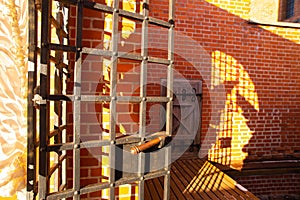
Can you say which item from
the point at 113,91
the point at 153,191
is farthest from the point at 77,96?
the point at 153,191

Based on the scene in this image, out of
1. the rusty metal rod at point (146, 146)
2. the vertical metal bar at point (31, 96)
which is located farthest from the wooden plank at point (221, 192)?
the vertical metal bar at point (31, 96)

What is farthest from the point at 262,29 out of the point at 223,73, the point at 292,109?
the point at 292,109

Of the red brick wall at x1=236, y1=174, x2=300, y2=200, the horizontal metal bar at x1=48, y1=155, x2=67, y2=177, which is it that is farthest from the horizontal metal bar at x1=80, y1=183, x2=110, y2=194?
the red brick wall at x1=236, y1=174, x2=300, y2=200

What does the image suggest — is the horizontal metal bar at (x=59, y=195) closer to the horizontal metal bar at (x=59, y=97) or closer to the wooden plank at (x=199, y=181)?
the horizontal metal bar at (x=59, y=97)

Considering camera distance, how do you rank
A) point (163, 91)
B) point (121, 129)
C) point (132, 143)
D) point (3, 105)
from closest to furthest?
point (3, 105)
point (132, 143)
point (121, 129)
point (163, 91)

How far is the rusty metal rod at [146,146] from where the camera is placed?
4.32ft

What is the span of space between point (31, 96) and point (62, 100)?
0.16 meters

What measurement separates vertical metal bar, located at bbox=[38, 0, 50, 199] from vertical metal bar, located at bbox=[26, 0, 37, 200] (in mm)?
45

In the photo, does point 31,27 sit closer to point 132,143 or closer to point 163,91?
point 132,143

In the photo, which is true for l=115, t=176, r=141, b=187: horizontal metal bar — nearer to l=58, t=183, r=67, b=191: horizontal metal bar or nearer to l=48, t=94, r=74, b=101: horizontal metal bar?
l=58, t=183, r=67, b=191: horizontal metal bar

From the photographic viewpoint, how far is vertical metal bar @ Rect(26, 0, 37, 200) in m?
1.12

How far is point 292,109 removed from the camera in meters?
4.63

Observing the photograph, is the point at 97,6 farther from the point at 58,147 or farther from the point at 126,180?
the point at 126,180

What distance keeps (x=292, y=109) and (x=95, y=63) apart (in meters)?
4.74
